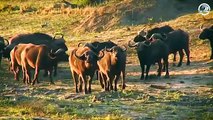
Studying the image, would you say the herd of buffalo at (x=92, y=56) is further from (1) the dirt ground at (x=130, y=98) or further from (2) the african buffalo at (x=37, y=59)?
(1) the dirt ground at (x=130, y=98)

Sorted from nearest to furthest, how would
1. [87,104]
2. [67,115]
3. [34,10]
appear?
[67,115], [87,104], [34,10]

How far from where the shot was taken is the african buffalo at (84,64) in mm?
17391

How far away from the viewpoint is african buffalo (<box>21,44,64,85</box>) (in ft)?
65.7

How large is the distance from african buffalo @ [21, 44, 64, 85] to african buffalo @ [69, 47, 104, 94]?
163 cm

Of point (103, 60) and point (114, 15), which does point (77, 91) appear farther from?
point (114, 15)

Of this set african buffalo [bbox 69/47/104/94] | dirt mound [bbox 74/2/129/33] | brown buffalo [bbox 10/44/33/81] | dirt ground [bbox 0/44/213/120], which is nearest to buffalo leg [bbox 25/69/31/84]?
dirt ground [bbox 0/44/213/120]

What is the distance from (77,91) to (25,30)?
60.2 feet

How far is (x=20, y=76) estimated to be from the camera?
74.9 feet

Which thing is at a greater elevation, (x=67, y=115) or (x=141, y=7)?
(x=141, y=7)

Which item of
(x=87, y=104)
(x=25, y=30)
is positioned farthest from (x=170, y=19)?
(x=87, y=104)
